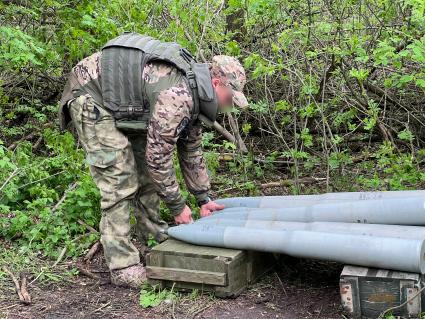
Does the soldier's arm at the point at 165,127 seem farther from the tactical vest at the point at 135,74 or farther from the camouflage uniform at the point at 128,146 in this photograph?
the tactical vest at the point at 135,74

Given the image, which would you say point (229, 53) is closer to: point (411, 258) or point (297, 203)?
→ point (297, 203)

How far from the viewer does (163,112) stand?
3932 millimetres

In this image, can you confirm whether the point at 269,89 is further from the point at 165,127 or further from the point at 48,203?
the point at 165,127

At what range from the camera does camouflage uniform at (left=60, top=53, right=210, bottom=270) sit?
13.1 ft

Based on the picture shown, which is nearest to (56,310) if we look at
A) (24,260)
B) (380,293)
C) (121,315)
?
(121,315)

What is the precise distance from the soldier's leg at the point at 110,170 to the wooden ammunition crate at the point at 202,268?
335mm

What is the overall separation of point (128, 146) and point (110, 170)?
0.22 metres

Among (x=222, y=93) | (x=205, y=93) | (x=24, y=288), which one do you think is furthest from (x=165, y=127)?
(x=24, y=288)

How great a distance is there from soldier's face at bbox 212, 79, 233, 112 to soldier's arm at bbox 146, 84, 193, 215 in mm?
207

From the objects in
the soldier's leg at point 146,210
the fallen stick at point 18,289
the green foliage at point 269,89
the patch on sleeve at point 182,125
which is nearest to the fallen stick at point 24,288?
the fallen stick at point 18,289

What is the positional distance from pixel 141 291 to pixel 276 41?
10.9 feet

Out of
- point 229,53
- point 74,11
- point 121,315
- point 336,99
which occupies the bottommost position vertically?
point 121,315

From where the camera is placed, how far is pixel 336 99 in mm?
6055

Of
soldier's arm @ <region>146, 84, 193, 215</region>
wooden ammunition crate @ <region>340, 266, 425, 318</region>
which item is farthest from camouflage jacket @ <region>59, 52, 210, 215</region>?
wooden ammunition crate @ <region>340, 266, 425, 318</region>
